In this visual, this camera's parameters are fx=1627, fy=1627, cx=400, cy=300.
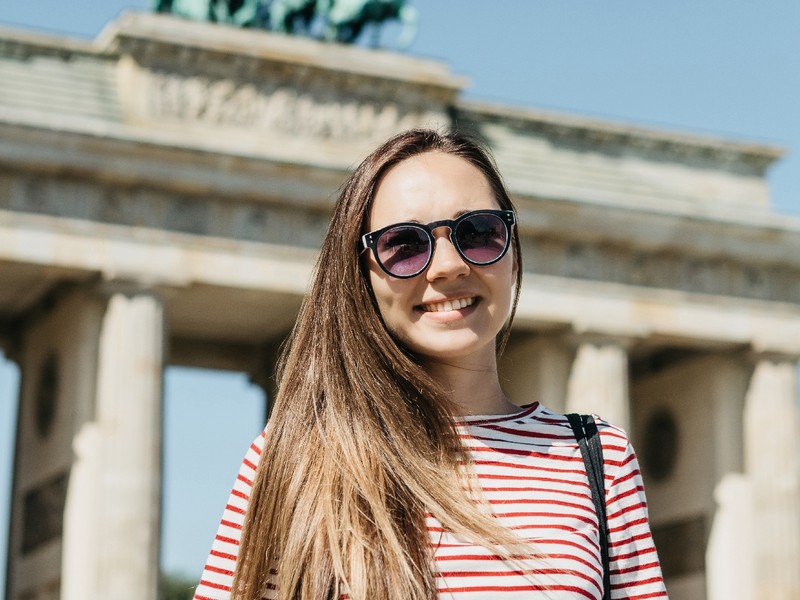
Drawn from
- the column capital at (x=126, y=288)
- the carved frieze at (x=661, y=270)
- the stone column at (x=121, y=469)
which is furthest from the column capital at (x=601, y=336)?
the column capital at (x=126, y=288)

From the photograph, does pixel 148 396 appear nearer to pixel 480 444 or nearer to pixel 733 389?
pixel 733 389

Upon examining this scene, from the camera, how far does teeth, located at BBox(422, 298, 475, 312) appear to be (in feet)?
11.7

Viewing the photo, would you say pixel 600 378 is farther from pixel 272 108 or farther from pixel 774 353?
pixel 272 108

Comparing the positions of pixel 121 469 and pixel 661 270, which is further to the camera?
pixel 661 270

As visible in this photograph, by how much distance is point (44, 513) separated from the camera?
31.5 metres

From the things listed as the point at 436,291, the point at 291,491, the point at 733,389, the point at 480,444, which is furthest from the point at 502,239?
the point at 733,389

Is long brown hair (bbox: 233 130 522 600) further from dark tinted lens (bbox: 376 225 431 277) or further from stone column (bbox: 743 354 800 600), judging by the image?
stone column (bbox: 743 354 800 600)

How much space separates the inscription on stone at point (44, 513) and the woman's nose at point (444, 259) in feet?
90.8

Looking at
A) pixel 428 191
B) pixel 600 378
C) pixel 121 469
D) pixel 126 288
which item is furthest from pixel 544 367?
pixel 428 191

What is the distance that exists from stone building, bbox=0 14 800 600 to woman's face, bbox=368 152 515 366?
25.9 m

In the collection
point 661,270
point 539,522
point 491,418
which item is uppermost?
point 661,270

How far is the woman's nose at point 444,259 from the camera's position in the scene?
3535 millimetres

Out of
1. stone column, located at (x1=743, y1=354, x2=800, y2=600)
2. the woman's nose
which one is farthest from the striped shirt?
stone column, located at (x1=743, y1=354, x2=800, y2=600)

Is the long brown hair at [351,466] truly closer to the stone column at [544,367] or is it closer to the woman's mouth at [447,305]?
the woman's mouth at [447,305]
